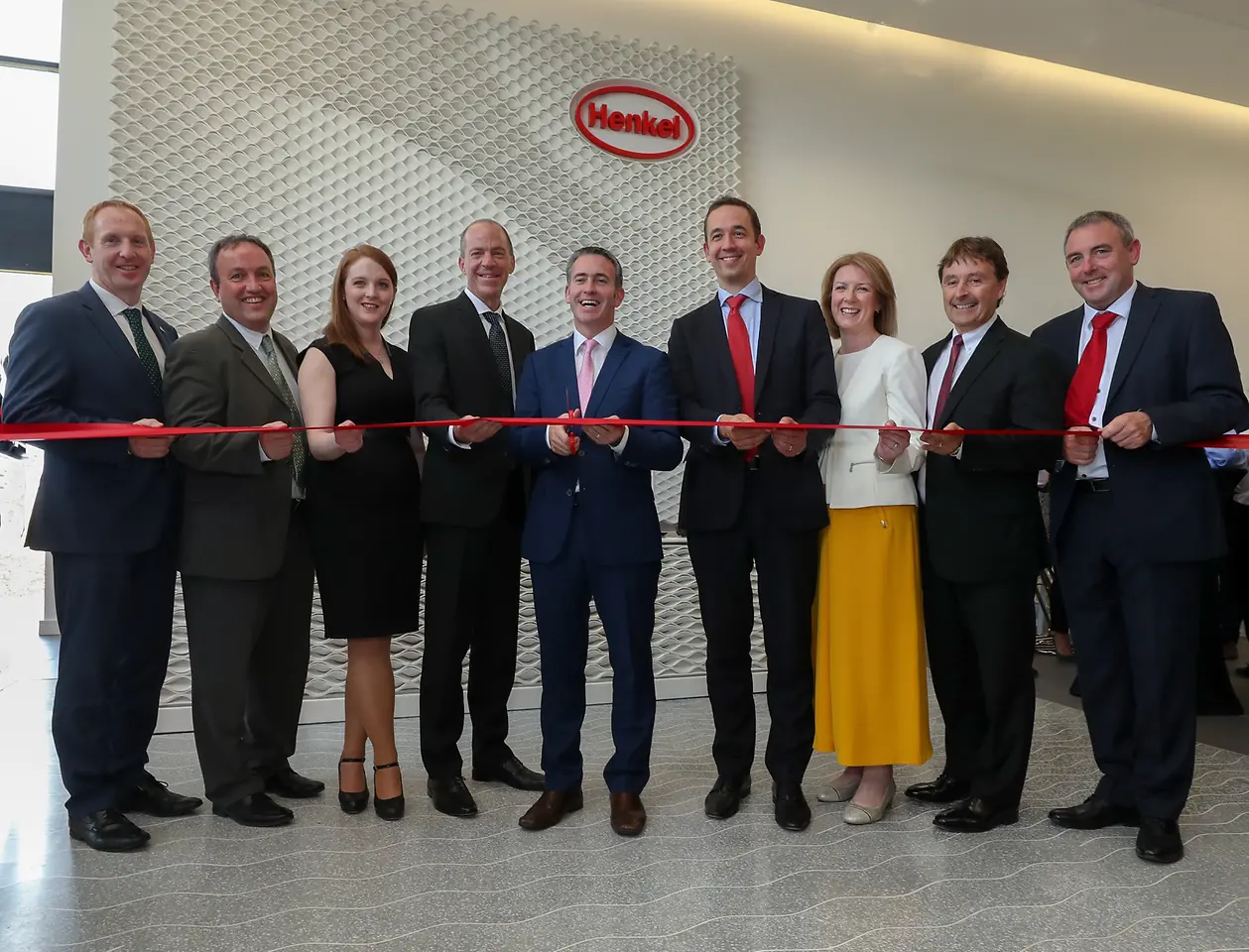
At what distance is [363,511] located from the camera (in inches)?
131

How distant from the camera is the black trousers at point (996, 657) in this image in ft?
10.6

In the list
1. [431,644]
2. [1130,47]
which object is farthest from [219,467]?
[1130,47]

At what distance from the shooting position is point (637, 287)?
604 centimetres

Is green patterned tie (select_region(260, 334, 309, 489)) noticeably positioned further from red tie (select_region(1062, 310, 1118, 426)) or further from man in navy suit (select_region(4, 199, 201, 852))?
red tie (select_region(1062, 310, 1118, 426))

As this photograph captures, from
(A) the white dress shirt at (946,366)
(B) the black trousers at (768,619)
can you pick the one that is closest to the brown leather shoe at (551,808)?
(B) the black trousers at (768,619)

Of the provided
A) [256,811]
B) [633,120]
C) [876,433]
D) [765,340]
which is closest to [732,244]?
[765,340]

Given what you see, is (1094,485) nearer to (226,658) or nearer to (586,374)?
(586,374)

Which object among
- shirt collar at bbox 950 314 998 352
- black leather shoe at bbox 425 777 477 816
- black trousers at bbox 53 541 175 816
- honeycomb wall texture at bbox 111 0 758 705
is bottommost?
black leather shoe at bbox 425 777 477 816

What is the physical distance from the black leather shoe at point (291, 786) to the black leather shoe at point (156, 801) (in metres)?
0.27

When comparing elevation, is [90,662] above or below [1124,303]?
below

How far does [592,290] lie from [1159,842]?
2.52 m

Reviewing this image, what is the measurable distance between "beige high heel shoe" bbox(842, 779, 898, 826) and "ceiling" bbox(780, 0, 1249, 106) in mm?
5187

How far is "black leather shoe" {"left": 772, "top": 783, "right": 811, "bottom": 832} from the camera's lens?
127 inches

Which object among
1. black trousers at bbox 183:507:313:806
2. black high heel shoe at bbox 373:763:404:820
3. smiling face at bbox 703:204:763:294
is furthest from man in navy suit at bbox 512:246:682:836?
black trousers at bbox 183:507:313:806
